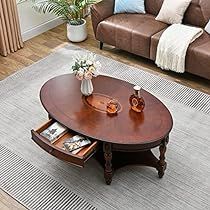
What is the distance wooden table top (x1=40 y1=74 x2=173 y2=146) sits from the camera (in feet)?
9.14

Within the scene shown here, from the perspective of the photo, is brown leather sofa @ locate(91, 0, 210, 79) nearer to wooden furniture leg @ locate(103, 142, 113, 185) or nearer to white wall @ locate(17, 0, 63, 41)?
white wall @ locate(17, 0, 63, 41)

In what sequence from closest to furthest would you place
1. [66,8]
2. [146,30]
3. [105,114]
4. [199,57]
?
1. [105,114]
2. [199,57]
3. [146,30]
4. [66,8]

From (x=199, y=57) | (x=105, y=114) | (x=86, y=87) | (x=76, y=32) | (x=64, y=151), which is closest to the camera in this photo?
(x=64, y=151)

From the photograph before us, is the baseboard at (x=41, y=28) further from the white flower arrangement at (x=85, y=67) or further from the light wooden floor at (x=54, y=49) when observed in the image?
the white flower arrangement at (x=85, y=67)

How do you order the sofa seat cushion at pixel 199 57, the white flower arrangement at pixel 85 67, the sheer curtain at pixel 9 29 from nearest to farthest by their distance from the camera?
the white flower arrangement at pixel 85 67 < the sofa seat cushion at pixel 199 57 < the sheer curtain at pixel 9 29

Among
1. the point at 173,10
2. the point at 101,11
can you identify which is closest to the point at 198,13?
the point at 173,10

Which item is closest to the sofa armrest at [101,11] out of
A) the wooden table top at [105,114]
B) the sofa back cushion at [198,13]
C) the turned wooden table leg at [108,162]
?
the sofa back cushion at [198,13]

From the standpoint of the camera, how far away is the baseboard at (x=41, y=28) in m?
5.04

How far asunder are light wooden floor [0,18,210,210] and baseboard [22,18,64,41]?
2.1 inches

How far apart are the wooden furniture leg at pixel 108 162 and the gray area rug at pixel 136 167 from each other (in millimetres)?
77

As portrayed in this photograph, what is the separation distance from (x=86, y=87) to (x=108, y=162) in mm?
656

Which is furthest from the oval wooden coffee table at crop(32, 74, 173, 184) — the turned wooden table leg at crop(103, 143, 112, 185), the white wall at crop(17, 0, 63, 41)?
the white wall at crop(17, 0, 63, 41)

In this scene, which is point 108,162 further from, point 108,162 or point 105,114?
point 105,114

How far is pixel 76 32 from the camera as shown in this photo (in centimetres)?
489
